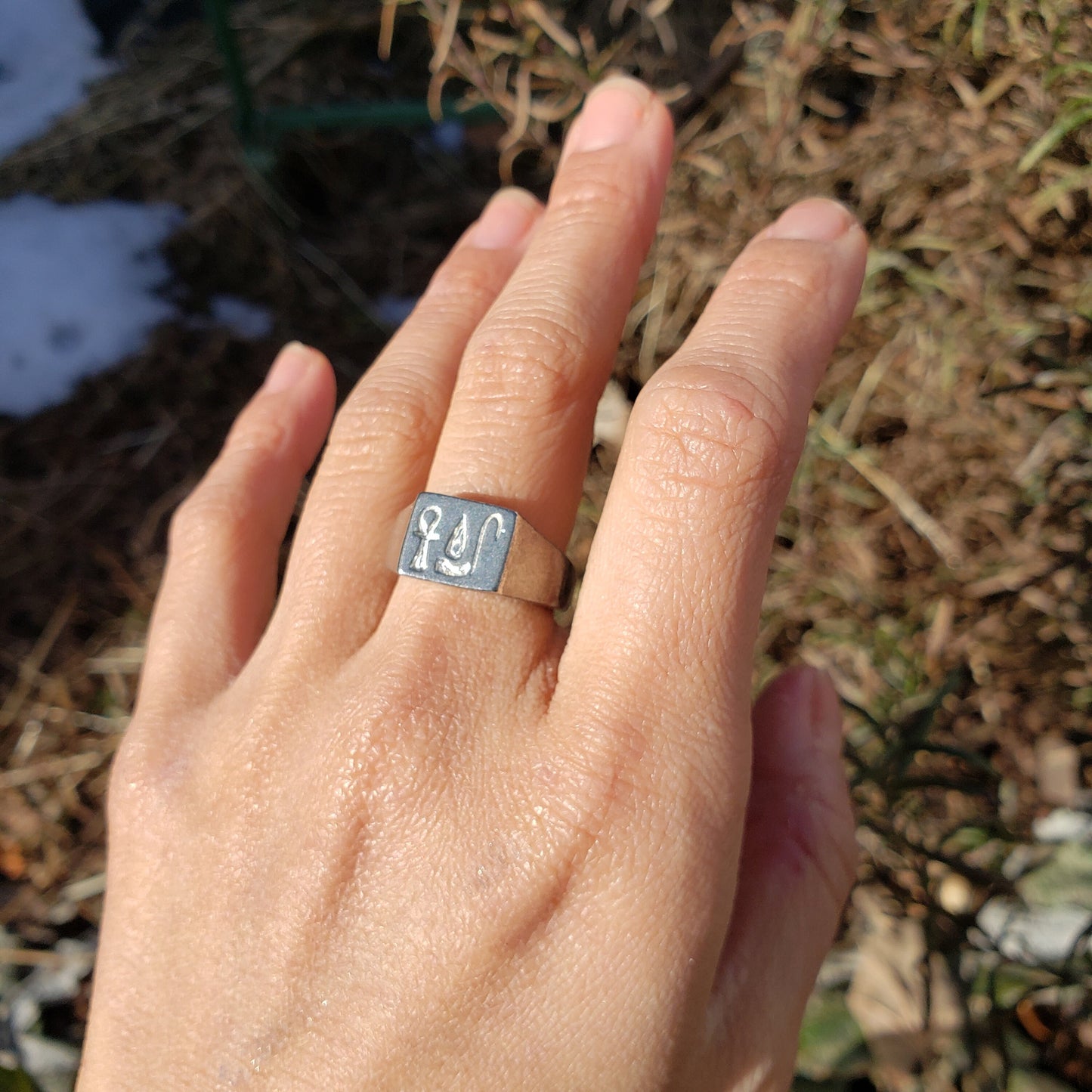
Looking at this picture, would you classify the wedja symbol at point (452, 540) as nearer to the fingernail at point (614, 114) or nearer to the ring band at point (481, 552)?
the ring band at point (481, 552)

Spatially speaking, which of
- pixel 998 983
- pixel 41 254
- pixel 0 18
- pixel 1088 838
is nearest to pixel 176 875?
pixel 998 983

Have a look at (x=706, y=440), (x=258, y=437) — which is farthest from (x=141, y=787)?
(x=706, y=440)

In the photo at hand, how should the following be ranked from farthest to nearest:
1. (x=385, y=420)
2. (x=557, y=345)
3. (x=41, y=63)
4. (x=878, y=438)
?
(x=41, y=63) < (x=878, y=438) < (x=385, y=420) < (x=557, y=345)

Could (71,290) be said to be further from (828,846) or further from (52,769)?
(828,846)

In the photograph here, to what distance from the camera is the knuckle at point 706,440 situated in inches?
50.1

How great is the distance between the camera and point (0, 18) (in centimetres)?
314

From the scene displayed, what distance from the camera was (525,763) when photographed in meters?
1.24

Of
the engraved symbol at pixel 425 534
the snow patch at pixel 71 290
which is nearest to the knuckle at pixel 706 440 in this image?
the engraved symbol at pixel 425 534

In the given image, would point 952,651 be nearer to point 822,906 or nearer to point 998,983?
point 998,983

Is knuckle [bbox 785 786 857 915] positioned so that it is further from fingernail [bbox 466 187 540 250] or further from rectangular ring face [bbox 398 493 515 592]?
fingernail [bbox 466 187 540 250]

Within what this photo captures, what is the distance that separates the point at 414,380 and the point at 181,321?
64.6 inches

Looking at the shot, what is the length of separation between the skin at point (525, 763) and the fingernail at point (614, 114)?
3 cm

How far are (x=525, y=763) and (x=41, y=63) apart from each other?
3.36 m

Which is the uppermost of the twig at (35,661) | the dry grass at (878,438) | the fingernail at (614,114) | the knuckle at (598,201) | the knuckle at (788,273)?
the fingernail at (614,114)
